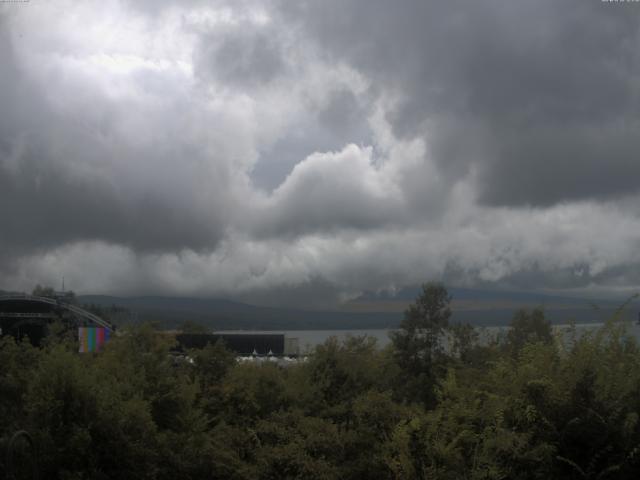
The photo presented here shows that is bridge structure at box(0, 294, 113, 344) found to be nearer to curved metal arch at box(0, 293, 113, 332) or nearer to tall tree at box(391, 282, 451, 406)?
curved metal arch at box(0, 293, 113, 332)

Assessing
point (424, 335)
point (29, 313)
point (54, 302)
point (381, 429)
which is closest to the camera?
point (381, 429)

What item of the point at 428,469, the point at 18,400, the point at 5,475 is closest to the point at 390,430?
the point at 428,469

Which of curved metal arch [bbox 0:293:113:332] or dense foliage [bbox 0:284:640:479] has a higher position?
curved metal arch [bbox 0:293:113:332]

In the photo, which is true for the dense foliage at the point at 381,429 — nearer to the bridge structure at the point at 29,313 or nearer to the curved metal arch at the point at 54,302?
the bridge structure at the point at 29,313

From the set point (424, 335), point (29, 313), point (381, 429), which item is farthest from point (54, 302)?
point (381, 429)

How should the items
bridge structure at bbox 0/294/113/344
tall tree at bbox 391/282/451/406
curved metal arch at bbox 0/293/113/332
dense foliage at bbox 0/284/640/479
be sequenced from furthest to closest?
1. curved metal arch at bbox 0/293/113/332
2. bridge structure at bbox 0/294/113/344
3. tall tree at bbox 391/282/451/406
4. dense foliage at bbox 0/284/640/479

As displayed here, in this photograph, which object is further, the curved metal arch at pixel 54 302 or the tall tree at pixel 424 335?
the curved metal arch at pixel 54 302

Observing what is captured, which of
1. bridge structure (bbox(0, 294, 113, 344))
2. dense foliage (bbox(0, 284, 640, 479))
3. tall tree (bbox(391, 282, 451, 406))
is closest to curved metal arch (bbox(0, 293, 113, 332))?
bridge structure (bbox(0, 294, 113, 344))

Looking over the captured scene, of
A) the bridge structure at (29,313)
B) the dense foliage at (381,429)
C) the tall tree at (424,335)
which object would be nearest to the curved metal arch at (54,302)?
the bridge structure at (29,313)

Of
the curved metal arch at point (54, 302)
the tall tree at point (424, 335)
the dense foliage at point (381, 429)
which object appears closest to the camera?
the dense foliage at point (381, 429)

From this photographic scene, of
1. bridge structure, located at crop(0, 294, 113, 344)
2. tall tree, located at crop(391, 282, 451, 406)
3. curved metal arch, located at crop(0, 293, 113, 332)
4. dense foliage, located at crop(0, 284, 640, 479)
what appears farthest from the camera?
curved metal arch, located at crop(0, 293, 113, 332)

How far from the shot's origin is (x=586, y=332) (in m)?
12.2

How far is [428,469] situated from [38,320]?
228ft

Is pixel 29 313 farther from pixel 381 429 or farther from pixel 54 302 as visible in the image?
pixel 381 429
